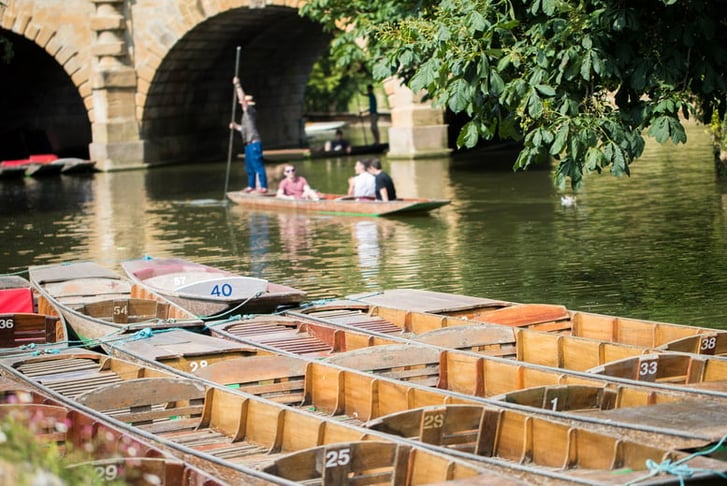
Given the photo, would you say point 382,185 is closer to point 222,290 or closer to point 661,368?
point 222,290

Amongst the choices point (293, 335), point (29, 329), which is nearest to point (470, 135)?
point (293, 335)

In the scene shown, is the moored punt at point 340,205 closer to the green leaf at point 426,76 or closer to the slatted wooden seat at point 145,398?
the green leaf at point 426,76

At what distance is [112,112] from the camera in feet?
100

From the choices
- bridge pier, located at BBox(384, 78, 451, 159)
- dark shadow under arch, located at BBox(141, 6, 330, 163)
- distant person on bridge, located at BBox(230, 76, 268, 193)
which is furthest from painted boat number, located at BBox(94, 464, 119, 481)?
dark shadow under arch, located at BBox(141, 6, 330, 163)

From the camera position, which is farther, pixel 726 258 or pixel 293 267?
pixel 293 267

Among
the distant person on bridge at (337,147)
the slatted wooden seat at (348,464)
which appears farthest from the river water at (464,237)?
the distant person on bridge at (337,147)

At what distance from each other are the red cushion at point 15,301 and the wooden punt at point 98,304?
0.10 m

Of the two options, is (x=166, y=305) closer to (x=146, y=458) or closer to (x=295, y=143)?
(x=146, y=458)

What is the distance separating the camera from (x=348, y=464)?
6469 millimetres

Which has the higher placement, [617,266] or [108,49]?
[108,49]

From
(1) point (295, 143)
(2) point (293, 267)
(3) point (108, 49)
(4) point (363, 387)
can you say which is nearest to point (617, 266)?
(2) point (293, 267)

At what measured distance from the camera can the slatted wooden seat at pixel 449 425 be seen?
7.09 meters

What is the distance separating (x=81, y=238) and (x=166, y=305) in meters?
7.26

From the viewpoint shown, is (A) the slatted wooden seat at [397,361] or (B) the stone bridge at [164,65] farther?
(B) the stone bridge at [164,65]
